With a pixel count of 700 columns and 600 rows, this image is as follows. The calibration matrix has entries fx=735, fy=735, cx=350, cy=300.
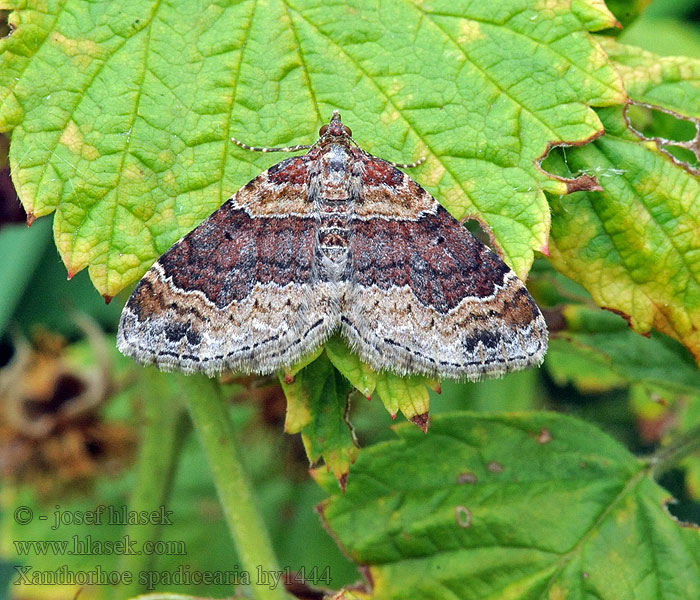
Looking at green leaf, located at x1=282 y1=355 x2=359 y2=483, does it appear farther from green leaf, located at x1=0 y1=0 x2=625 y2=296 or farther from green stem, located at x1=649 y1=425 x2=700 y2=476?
green stem, located at x1=649 y1=425 x2=700 y2=476

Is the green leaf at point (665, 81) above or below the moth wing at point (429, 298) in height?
above

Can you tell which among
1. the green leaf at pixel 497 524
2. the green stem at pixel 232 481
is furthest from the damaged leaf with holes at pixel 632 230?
the green stem at pixel 232 481

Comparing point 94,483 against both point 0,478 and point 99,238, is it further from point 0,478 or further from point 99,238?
point 99,238

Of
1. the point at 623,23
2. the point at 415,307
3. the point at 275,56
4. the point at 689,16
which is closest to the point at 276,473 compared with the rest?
the point at 415,307

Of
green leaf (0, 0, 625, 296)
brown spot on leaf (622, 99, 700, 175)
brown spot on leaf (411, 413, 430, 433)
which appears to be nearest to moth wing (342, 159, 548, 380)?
brown spot on leaf (411, 413, 430, 433)

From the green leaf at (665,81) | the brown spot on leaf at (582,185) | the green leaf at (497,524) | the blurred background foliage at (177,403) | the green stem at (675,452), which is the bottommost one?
the blurred background foliage at (177,403)

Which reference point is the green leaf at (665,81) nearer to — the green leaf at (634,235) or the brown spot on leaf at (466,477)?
the green leaf at (634,235)

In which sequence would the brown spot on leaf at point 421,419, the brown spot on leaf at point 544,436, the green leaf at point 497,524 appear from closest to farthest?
the brown spot on leaf at point 421,419, the green leaf at point 497,524, the brown spot on leaf at point 544,436
